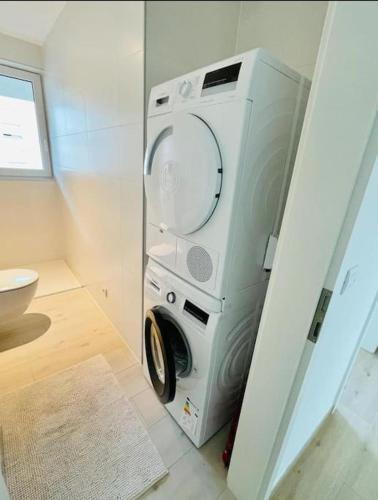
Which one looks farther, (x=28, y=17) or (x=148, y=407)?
(x=148, y=407)

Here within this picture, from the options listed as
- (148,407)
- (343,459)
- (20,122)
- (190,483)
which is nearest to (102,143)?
(20,122)

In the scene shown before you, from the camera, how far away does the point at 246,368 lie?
1.33 meters

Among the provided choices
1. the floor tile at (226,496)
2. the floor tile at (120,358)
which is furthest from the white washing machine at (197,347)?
the floor tile at (120,358)

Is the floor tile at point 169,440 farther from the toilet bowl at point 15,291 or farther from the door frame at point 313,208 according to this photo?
the toilet bowl at point 15,291

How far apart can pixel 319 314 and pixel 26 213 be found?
3.93 ft

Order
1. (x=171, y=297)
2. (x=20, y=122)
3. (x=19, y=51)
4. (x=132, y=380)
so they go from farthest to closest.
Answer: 1. (x=132, y=380)
2. (x=171, y=297)
3. (x=20, y=122)
4. (x=19, y=51)

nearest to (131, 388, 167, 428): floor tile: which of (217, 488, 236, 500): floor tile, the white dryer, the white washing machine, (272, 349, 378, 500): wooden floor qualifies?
the white washing machine

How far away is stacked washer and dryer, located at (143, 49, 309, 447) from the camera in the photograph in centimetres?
80

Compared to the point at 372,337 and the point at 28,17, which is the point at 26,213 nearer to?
the point at 28,17

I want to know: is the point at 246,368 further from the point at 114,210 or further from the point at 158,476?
the point at 114,210

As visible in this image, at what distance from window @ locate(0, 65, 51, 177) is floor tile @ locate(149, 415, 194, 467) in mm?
1406

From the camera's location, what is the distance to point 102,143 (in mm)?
1268

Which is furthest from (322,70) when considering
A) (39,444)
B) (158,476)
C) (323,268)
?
(39,444)

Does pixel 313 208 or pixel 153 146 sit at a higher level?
pixel 153 146
